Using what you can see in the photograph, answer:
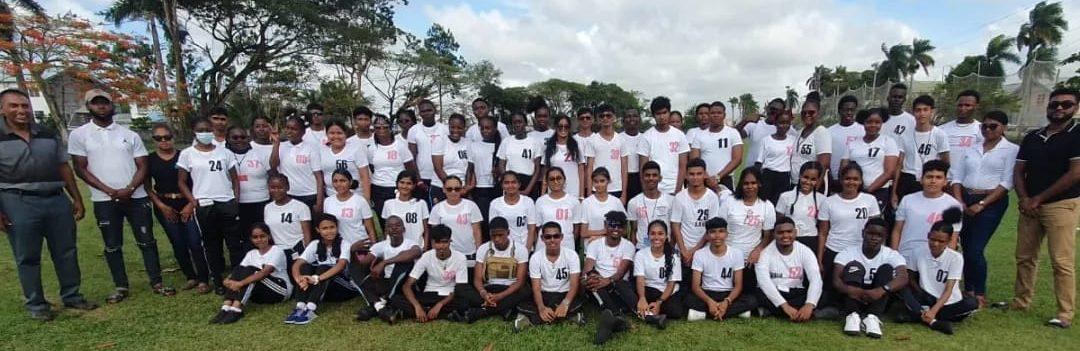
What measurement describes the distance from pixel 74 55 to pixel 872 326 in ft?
96.5

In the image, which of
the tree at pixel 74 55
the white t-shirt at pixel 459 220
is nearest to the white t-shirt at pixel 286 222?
the white t-shirt at pixel 459 220

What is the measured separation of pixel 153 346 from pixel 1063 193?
742cm

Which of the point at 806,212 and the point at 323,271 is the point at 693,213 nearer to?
the point at 806,212

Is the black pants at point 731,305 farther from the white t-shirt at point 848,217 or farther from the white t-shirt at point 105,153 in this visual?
the white t-shirt at point 105,153

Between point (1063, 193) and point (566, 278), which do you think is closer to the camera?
point (1063, 193)

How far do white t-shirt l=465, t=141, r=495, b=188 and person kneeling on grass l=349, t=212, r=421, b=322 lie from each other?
1.22 m

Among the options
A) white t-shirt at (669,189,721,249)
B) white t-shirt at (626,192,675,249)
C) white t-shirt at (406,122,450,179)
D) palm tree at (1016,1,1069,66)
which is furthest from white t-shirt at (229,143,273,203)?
palm tree at (1016,1,1069,66)

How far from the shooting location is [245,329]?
4.36 m

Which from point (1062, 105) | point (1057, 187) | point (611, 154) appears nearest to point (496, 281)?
point (611, 154)

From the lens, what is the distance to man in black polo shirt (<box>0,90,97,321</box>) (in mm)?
4258

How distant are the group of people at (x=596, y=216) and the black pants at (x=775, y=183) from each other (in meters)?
0.02

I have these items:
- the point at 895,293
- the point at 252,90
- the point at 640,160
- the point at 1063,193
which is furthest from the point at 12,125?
the point at 252,90

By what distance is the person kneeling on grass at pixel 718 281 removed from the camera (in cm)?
443

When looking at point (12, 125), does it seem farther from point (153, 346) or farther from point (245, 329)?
point (245, 329)
